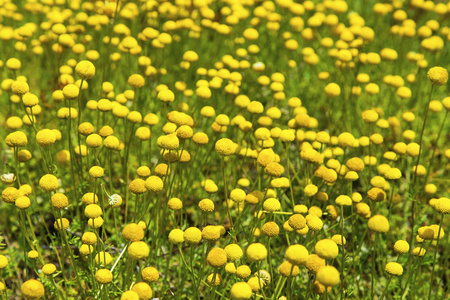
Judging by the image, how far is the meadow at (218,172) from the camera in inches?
86.0

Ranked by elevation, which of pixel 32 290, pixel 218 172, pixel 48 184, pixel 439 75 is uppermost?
pixel 439 75

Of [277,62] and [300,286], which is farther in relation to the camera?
[277,62]

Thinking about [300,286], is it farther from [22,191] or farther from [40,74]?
[40,74]

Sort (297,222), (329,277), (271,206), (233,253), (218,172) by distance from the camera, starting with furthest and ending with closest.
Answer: (218,172), (271,206), (297,222), (233,253), (329,277)

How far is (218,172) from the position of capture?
10.9ft

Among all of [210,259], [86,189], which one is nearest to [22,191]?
[86,189]

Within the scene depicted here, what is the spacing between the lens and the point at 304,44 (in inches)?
212

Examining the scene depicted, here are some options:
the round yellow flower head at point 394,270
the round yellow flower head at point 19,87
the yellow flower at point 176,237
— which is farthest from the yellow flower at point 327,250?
the round yellow flower head at point 19,87

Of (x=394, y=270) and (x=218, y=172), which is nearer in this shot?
(x=394, y=270)

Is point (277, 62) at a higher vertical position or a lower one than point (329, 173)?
lower

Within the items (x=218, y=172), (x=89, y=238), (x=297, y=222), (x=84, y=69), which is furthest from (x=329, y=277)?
(x=218, y=172)

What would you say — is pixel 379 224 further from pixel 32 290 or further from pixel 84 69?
pixel 84 69

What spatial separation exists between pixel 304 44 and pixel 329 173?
3.17 meters

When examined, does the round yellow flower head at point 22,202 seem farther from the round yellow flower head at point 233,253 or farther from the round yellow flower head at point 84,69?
the round yellow flower head at point 233,253
